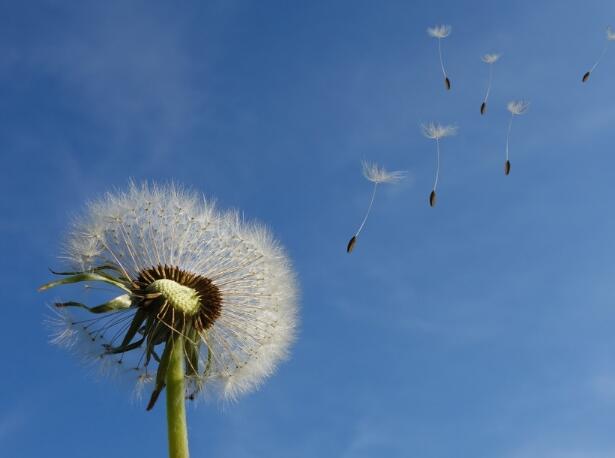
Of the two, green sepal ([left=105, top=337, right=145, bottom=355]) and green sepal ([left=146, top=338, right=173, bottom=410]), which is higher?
green sepal ([left=105, top=337, right=145, bottom=355])

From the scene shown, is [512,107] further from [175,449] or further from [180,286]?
[175,449]

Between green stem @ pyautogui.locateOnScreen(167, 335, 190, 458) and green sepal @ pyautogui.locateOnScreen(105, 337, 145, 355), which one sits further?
green sepal @ pyautogui.locateOnScreen(105, 337, 145, 355)

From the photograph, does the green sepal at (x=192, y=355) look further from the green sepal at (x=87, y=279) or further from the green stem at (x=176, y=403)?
the green sepal at (x=87, y=279)

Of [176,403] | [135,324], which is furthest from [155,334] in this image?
[176,403]

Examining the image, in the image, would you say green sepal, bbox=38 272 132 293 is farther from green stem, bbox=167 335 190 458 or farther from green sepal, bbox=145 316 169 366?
green stem, bbox=167 335 190 458

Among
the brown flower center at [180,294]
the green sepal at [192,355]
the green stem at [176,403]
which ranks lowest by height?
the green stem at [176,403]

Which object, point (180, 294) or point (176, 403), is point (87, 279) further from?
point (176, 403)

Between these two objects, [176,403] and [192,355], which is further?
[192,355]

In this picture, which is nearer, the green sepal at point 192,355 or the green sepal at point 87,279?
the green sepal at point 87,279
